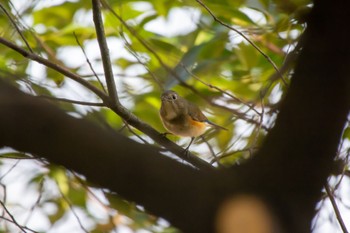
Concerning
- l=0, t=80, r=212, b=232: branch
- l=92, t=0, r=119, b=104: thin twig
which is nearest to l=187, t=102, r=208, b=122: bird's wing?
l=92, t=0, r=119, b=104: thin twig

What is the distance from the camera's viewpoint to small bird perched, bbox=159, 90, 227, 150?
4.16 meters

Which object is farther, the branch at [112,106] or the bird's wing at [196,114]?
the bird's wing at [196,114]

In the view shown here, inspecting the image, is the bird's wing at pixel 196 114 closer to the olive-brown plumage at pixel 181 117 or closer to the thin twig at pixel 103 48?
the olive-brown plumage at pixel 181 117

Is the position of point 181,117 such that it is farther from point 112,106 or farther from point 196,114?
point 112,106

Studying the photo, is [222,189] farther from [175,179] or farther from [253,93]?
[253,93]

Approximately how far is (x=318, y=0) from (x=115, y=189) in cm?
50

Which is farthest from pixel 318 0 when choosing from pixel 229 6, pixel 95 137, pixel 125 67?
pixel 125 67

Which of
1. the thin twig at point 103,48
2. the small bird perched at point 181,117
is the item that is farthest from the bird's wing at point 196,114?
the thin twig at point 103,48

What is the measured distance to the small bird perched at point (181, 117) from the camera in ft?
13.6

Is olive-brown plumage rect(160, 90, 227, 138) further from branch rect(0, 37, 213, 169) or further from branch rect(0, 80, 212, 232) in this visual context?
branch rect(0, 80, 212, 232)

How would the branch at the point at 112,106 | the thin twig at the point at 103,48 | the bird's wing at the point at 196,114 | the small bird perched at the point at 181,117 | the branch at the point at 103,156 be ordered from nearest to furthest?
the branch at the point at 103,156, the branch at the point at 112,106, the thin twig at the point at 103,48, the small bird perched at the point at 181,117, the bird's wing at the point at 196,114

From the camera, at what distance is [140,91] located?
399 cm

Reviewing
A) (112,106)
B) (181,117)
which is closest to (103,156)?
(112,106)

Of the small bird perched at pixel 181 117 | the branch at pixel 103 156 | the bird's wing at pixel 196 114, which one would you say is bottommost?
the branch at pixel 103 156
